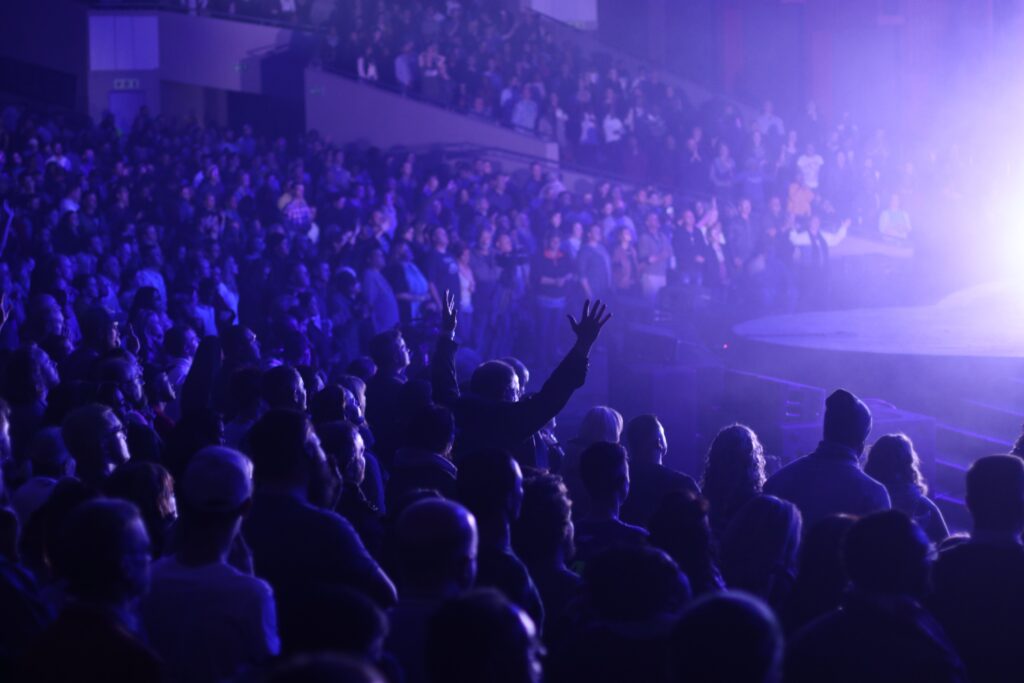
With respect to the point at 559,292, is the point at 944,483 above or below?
below

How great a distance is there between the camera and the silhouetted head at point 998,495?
3.76 metres

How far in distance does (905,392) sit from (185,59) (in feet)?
48.6

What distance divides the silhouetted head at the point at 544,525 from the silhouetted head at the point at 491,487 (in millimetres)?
104

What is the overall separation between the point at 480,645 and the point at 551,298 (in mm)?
11888

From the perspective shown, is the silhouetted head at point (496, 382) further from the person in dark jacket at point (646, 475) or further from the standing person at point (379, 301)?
the standing person at point (379, 301)

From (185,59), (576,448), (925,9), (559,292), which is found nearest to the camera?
(576,448)

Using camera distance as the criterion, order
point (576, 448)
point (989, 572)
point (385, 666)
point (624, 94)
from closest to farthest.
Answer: point (385, 666), point (989, 572), point (576, 448), point (624, 94)

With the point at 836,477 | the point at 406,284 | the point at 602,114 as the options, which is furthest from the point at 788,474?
the point at 602,114

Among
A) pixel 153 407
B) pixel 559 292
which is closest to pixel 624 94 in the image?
pixel 559 292

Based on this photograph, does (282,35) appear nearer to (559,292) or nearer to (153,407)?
(559,292)

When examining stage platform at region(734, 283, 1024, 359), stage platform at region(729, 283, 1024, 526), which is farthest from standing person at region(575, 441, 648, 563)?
stage platform at region(734, 283, 1024, 359)

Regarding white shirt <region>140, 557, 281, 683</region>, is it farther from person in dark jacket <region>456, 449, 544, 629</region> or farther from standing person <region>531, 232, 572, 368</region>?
standing person <region>531, 232, 572, 368</region>

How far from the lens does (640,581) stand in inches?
116

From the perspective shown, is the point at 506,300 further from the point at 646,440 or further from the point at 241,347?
the point at 646,440
